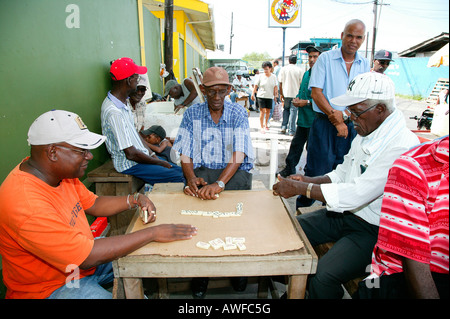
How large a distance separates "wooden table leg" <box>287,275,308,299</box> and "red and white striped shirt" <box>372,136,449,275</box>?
457 millimetres

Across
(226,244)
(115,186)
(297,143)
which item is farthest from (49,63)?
(297,143)


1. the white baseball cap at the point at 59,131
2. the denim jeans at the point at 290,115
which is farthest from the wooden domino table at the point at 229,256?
the denim jeans at the point at 290,115

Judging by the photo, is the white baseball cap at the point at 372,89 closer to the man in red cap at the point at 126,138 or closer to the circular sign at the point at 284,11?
the man in red cap at the point at 126,138

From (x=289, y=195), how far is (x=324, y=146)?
1.49m

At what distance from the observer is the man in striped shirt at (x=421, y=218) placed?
46.2 inches

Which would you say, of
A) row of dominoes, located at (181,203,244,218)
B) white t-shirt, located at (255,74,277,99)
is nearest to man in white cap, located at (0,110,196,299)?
row of dominoes, located at (181,203,244,218)

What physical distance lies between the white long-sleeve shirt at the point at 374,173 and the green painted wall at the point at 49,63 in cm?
234

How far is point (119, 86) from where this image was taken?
341 centimetres

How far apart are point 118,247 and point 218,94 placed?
1460mm

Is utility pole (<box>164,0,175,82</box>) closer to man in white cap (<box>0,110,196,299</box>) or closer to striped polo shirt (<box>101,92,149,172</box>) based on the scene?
striped polo shirt (<box>101,92,149,172</box>)

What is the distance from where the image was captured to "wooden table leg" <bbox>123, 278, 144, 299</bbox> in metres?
1.47

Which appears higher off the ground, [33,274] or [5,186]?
[5,186]
